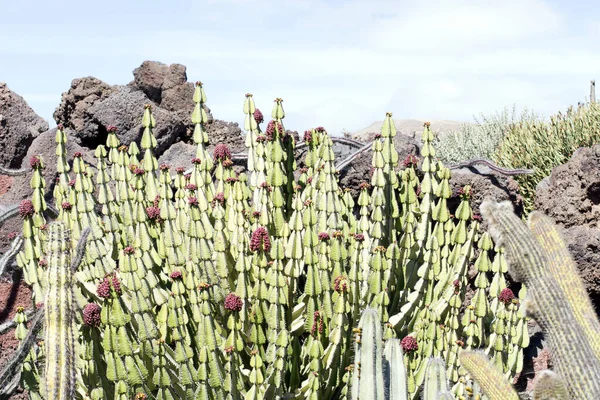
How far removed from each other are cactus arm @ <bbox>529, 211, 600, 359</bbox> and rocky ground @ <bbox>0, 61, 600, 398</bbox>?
8.83 ft

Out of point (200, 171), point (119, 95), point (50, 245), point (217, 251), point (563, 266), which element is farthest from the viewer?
point (119, 95)

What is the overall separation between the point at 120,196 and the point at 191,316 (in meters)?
1.26

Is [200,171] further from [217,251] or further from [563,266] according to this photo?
[563,266]

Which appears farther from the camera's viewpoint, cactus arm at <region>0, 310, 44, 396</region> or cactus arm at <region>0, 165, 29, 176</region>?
cactus arm at <region>0, 165, 29, 176</region>

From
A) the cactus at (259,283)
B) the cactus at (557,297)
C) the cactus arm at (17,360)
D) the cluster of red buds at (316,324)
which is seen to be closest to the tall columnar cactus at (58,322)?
the cactus at (259,283)

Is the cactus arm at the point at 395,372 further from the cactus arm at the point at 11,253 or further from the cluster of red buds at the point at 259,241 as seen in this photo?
the cactus arm at the point at 11,253

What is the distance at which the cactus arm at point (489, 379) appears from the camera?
3.51 m

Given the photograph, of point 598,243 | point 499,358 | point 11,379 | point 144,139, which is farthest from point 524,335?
point 11,379

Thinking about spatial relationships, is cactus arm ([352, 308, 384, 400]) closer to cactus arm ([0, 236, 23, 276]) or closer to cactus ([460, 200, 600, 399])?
cactus ([460, 200, 600, 399])

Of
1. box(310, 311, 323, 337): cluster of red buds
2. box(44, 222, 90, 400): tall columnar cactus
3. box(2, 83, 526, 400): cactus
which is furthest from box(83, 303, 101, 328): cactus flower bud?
box(310, 311, 323, 337): cluster of red buds

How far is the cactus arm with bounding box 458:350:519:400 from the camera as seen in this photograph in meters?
3.51

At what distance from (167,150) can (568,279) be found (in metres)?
5.51

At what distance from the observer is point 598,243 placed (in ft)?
19.0

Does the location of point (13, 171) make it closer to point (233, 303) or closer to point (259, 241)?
point (259, 241)
